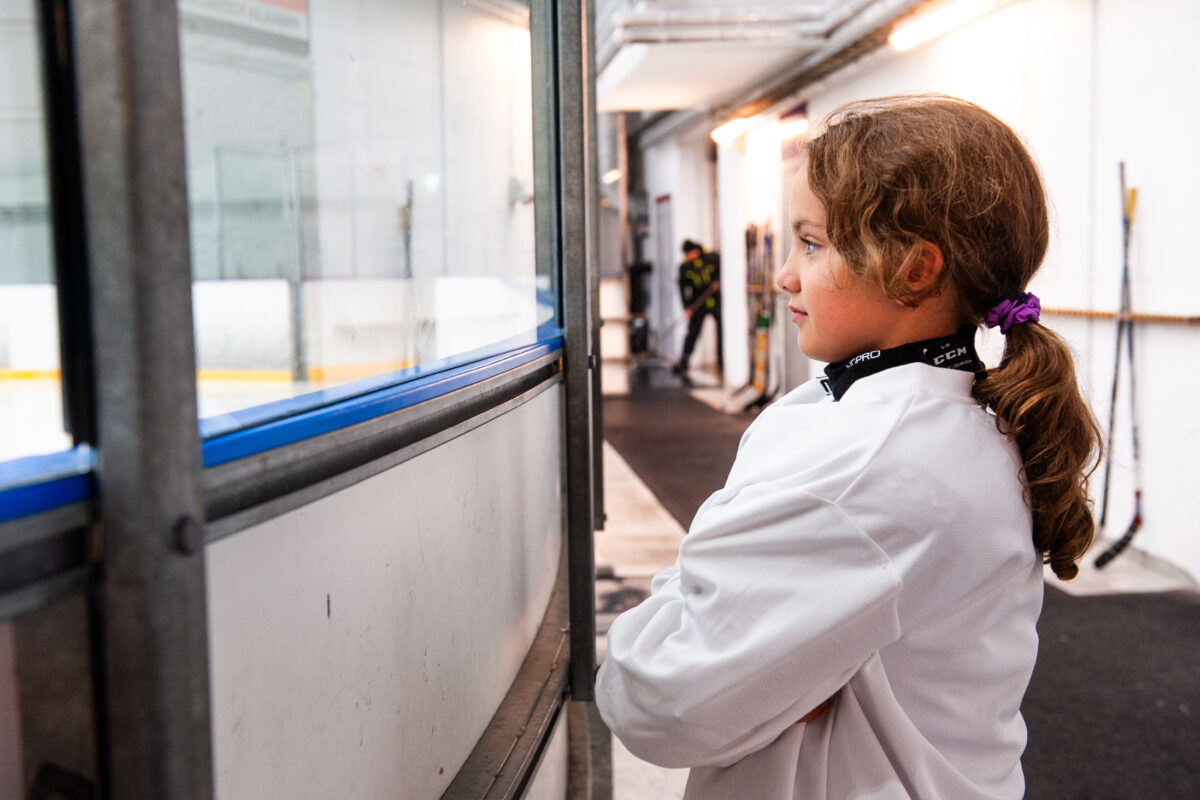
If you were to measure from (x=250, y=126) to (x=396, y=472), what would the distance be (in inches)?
18.5

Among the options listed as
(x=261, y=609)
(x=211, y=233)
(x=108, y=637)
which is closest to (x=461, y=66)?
(x=211, y=233)

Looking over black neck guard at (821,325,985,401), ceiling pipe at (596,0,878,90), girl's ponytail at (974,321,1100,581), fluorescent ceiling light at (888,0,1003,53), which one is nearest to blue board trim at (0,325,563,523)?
black neck guard at (821,325,985,401)

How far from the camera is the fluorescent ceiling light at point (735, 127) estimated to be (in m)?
8.76

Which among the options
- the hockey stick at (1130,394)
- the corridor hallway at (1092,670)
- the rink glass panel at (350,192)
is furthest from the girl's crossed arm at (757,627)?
the hockey stick at (1130,394)

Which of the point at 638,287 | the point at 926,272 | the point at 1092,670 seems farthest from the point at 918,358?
the point at 638,287

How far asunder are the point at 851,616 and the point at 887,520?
0.09 meters

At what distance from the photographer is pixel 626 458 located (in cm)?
648

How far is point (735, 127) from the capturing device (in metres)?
8.84

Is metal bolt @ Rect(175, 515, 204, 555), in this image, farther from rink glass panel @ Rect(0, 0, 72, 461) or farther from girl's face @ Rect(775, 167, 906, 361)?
girl's face @ Rect(775, 167, 906, 361)

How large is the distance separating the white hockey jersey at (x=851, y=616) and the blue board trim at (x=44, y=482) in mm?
510

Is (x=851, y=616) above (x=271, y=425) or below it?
below

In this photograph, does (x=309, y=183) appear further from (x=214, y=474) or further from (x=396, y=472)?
(x=214, y=474)

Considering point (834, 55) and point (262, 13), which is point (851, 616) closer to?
point (262, 13)

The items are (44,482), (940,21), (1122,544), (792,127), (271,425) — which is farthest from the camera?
(792,127)
